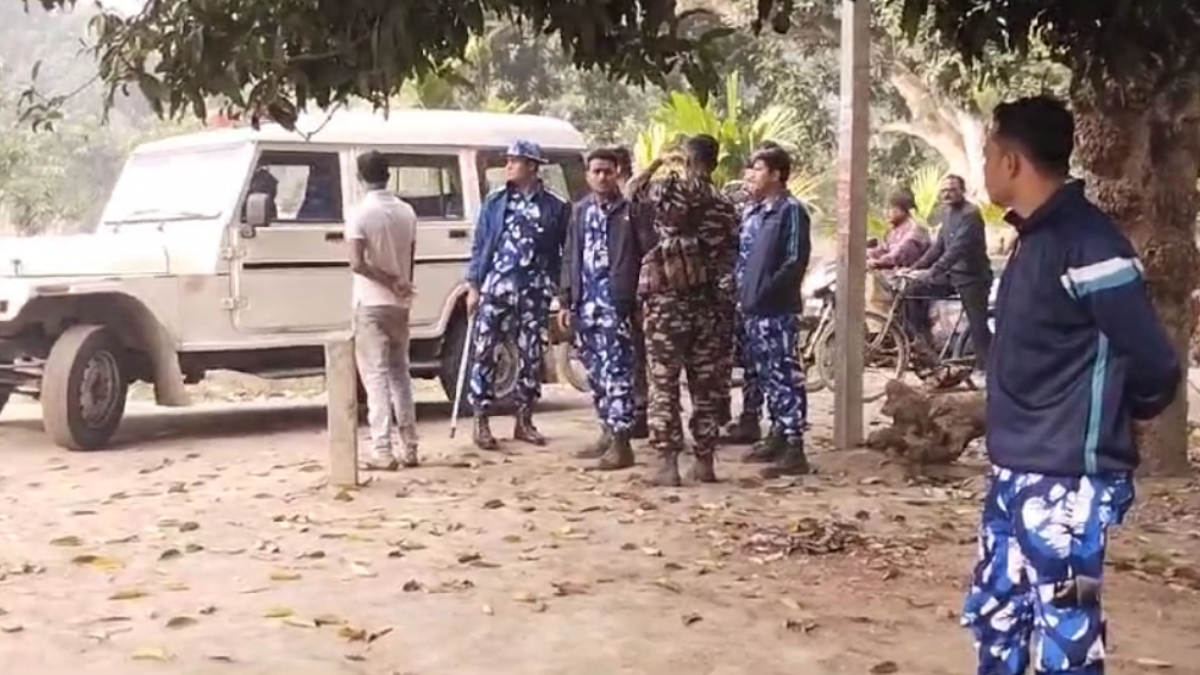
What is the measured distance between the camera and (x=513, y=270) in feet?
30.7

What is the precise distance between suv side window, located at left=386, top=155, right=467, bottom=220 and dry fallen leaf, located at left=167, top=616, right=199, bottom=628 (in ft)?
19.1

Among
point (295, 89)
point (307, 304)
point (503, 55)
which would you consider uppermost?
point (503, 55)

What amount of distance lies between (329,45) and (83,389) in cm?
541

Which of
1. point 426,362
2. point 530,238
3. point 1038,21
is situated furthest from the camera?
point 426,362

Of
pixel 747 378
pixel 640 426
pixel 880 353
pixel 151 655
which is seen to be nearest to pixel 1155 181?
pixel 747 378

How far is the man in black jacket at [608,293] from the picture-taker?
28.0 ft

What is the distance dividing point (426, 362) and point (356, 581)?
5.22 metres

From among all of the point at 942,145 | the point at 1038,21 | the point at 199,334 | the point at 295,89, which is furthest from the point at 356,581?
the point at 942,145

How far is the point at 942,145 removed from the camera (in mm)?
23812

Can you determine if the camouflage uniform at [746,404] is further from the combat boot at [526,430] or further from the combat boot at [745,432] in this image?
the combat boot at [526,430]

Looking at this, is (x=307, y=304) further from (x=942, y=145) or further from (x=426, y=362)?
(x=942, y=145)

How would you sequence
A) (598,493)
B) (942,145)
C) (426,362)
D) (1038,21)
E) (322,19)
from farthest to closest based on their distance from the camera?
(942,145) < (426,362) < (598,493) < (1038,21) < (322,19)

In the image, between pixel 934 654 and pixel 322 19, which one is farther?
pixel 934 654

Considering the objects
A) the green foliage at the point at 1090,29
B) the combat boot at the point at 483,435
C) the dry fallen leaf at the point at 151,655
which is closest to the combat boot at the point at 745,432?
the combat boot at the point at 483,435
